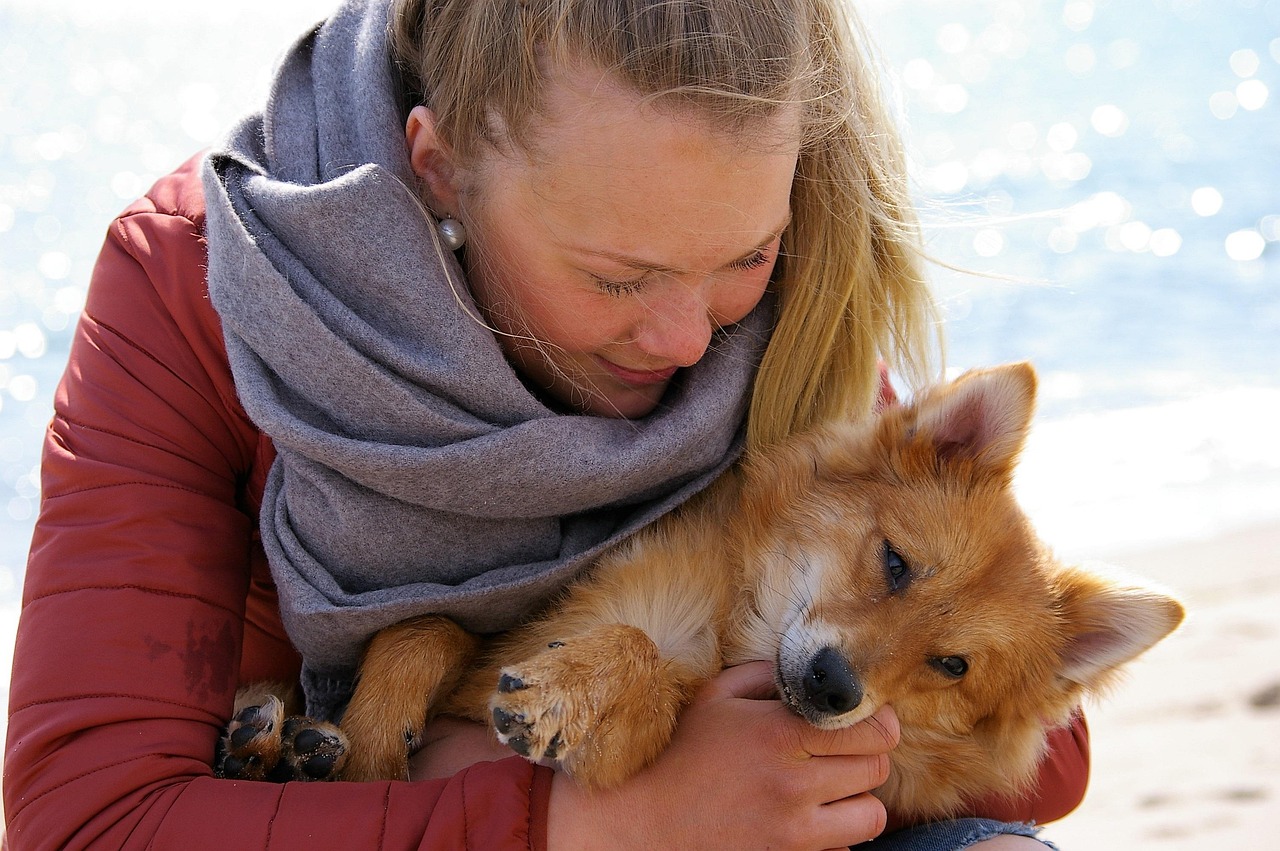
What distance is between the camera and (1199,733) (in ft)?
14.0

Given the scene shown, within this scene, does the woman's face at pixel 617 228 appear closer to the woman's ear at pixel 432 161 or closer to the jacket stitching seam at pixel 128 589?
the woman's ear at pixel 432 161

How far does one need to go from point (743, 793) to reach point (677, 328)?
874 mm

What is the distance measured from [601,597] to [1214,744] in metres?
2.94

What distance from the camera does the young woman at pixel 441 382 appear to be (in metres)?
1.93

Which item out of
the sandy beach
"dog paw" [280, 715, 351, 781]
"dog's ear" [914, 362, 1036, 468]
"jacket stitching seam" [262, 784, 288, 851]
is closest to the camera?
"jacket stitching seam" [262, 784, 288, 851]

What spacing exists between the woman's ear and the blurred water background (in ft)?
1.33

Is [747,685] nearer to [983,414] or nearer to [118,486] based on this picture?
[983,414]

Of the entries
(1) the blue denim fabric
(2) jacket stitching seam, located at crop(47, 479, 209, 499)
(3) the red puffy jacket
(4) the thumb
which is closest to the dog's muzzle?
(4) the thumb

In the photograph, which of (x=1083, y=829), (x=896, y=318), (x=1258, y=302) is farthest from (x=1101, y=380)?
(x=896, y=318)

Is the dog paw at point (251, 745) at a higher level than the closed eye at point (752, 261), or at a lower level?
lower

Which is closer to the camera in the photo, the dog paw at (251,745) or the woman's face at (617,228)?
the woman's face at (617,228)

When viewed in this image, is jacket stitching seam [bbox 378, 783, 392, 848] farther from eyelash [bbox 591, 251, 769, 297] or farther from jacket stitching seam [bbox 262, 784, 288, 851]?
eyelash [bbox 591, 251, 769, 297]

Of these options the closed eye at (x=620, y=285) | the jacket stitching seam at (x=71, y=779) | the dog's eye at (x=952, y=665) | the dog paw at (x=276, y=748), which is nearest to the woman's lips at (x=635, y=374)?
the closed eye at (x=620, y=285)

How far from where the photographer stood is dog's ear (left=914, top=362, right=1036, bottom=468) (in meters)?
2.34
